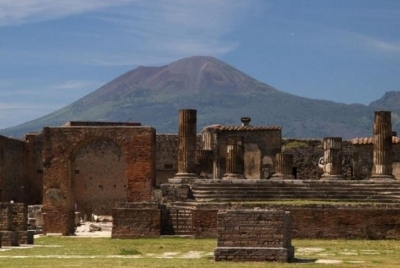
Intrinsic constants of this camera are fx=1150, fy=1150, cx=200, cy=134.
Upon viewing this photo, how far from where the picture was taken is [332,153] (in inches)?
1848

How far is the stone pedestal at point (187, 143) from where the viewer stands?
137 ft

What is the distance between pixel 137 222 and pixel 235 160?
976cm

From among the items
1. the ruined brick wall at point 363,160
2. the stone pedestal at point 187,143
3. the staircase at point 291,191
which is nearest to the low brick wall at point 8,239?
the staircase at point 291,191

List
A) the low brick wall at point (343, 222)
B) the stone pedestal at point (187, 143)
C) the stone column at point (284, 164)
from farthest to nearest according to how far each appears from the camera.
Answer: the stone column at point (284, 164)
the stone pedestal at point (187, 143)
the low brick wall at point (343, 222)

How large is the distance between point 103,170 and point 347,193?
2062 cm

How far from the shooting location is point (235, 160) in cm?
4350

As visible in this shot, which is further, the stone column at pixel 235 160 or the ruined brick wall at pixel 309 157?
the ruined brick wall at pixel 309 157

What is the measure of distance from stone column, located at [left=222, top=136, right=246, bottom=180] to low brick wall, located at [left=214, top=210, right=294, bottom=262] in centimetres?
1911

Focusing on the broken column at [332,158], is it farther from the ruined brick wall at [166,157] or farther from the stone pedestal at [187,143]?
the ruined brick wall at [166,157]

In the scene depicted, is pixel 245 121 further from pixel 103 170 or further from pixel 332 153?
pixel 332 153

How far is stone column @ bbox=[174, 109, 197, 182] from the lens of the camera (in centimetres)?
4166

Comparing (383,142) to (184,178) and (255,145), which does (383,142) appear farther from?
(255,145)

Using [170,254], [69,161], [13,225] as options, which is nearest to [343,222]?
[170,254]

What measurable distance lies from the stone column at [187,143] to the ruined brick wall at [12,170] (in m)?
12.5
